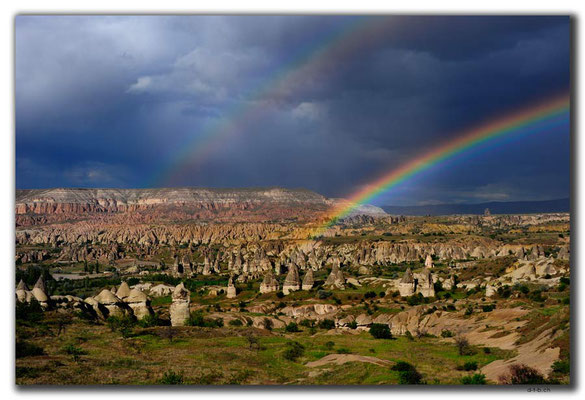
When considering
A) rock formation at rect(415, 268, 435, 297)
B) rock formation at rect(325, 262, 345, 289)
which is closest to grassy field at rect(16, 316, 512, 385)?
rock formation at rect(415, 268, 435, 297)

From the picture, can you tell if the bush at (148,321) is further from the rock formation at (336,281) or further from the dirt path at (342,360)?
the rock formation at (336,281)

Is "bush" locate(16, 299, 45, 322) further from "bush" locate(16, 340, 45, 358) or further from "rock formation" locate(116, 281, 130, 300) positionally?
"rock formation" locate(116, 281, 130, 300)

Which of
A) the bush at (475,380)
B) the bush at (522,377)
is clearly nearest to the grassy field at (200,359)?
the bush at (475,380)

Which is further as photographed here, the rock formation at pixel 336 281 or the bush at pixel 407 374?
the rock formation at pixel 336 281

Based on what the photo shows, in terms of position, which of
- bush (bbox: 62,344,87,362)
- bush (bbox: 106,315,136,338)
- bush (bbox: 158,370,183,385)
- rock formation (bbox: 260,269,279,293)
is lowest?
rock formation (bbox: 260,269,279,293)

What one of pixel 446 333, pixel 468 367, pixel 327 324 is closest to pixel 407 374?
pixel 468 367
